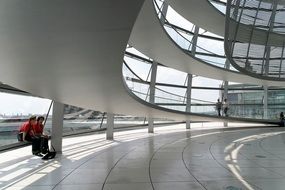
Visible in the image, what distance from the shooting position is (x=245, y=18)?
70.3 feet

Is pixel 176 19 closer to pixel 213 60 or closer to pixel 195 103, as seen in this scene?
pixel 213 60

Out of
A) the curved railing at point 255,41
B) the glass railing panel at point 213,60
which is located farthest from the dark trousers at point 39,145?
the glass railing panel at point 213,60

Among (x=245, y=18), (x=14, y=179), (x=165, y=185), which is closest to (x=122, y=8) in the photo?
(x=165, y=185)

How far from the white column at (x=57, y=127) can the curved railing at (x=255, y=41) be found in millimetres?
9155

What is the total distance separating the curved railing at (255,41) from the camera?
18.9m

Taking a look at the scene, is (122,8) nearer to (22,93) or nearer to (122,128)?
(22,93)

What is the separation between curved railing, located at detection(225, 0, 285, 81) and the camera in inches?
746

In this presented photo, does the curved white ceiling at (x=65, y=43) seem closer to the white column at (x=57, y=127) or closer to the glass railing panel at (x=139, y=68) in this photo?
the white column at (x=57, y=127)

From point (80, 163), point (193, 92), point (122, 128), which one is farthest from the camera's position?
point (193, 92)

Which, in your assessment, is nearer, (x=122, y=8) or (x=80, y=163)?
(x=122, y=8)

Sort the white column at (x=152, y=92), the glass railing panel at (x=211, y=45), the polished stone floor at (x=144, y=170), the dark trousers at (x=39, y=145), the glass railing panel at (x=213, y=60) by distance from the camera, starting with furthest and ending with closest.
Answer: the glass railing panel at (x=211, y=45) → the glass railing panel at (x=213, y=60) → the white column at (x=152, y=92) → the dark trousers at (x=39, y=145) → the polished stone floor at (x=144, y=170)

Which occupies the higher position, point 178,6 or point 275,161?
point 178,6

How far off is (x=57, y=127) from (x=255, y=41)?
14570 millimetres

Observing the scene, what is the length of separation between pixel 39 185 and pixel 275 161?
22.7ft
